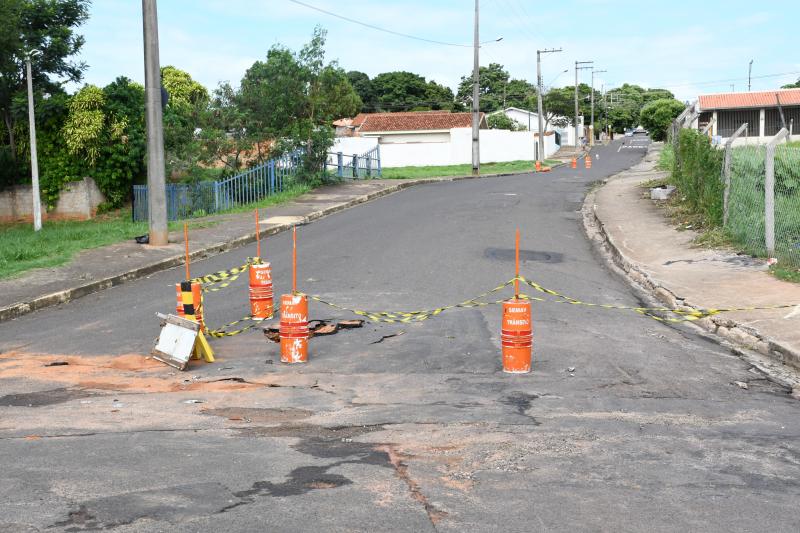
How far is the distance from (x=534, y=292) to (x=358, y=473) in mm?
8231

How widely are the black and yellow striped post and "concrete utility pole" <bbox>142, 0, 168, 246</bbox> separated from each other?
27.3ft

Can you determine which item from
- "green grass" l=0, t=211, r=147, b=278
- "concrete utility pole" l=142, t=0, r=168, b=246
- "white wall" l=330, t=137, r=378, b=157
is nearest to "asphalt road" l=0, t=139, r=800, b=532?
"green grass" l=0, t=211, r=147, b=278

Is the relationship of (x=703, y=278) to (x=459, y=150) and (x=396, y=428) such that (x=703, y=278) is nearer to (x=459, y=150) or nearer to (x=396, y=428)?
(x=396, y=428)

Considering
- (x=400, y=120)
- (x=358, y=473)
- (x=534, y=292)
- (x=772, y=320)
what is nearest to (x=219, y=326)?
(x=534, y=292)

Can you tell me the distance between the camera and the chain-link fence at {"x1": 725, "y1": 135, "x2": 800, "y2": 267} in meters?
15.3

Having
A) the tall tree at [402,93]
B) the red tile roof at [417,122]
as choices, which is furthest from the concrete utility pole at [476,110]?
the tall tree at [402,93]

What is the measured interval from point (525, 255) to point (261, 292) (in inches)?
265

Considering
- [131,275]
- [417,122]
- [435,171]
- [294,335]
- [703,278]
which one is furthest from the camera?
[417,122]

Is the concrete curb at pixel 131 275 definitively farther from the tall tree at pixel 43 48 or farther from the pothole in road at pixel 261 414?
the tall tree at pixel 43 48

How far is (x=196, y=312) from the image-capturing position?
11.0m

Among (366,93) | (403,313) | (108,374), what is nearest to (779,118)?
(403,313)

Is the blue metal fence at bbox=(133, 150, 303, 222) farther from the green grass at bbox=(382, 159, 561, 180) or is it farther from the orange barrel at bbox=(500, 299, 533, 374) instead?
the orange barrel at bbox=(500, 299, 533, 374)

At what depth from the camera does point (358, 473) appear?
19.3 feet

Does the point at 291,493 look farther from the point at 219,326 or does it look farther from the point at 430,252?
the point at 430,252
